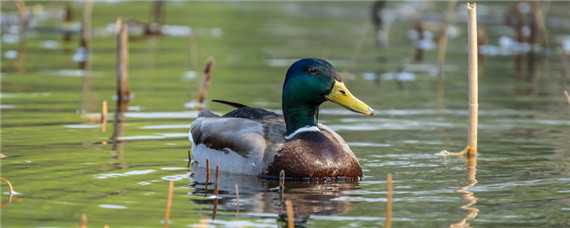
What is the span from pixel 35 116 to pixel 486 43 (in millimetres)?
9805

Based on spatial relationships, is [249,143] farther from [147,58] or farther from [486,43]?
[486,43]

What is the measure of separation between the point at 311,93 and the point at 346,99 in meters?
0.30

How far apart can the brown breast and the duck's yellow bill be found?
0.32 metres

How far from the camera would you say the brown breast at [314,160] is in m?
9.94

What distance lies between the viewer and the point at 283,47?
20078mm

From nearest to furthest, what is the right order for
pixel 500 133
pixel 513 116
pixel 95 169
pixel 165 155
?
pixel 95 169 < pixel 165 155 < pixel 500 133 < pixel 513 116

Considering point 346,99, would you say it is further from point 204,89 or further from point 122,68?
point 122,68

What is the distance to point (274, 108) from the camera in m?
14.3

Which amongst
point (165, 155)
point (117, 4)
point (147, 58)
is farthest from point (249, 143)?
point (117, 4)

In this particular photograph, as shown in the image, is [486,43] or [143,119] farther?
[486,43]

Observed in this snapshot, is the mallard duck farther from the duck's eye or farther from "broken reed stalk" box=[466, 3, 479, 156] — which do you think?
"broken reed stalk" box=[466, 3, 479, 156]

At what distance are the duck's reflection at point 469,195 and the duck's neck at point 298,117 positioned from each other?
1.33 metres

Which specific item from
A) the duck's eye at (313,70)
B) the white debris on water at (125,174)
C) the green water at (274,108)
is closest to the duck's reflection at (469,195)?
the green water at (274,108)

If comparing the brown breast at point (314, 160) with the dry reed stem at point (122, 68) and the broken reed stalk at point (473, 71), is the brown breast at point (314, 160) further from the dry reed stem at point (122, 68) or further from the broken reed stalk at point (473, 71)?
the dry reed stem at point (122, 68)
